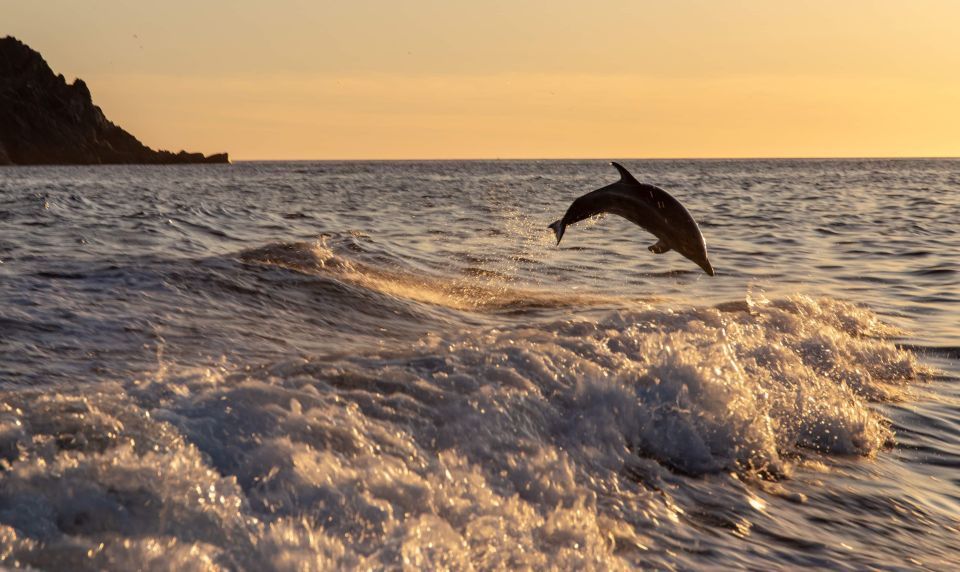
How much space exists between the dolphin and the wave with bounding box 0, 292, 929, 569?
0.99 meters

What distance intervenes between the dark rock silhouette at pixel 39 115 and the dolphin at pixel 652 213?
6084 inches

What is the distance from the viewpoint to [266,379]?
641 centimetres

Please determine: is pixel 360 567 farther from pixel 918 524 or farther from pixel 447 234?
pixel 447 234

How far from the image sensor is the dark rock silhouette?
490ft

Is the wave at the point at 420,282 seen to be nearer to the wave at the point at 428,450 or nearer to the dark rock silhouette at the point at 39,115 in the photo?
the wave at the point at 428,450

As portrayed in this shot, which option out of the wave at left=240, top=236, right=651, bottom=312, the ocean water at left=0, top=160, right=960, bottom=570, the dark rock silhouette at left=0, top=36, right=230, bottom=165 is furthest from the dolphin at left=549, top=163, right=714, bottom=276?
the dark rock silhouette at left=0, top=36, right=230, bottom=165

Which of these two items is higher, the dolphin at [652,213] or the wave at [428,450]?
the dolphin at [652,213]

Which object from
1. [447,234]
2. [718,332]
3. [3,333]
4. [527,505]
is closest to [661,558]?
[527,505]

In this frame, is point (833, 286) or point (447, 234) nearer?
point (833, 286)

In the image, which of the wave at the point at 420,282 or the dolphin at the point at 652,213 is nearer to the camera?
the dolphin at the point at 652,213

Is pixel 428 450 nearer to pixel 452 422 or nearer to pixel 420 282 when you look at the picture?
pixel 452 422

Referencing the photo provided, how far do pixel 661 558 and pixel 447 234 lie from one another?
1685 centimetres

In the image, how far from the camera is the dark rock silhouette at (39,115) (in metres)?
150

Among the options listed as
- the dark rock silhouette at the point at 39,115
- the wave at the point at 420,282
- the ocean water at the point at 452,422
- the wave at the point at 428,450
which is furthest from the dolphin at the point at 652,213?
the dark rock silhouette at the point at 39,115
